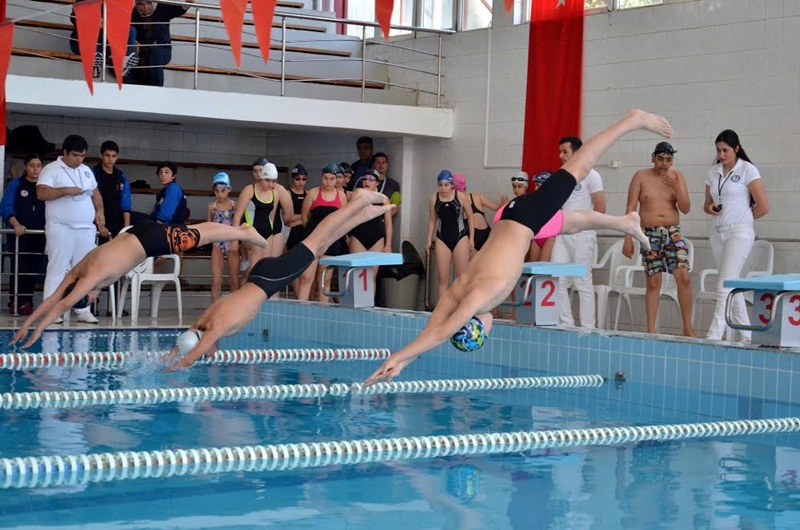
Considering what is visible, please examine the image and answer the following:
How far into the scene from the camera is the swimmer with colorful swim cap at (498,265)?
510 centimetres

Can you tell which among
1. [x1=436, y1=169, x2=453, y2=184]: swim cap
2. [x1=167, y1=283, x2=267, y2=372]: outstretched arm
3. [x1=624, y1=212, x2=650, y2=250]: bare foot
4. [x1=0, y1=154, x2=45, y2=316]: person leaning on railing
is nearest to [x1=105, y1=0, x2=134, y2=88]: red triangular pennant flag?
[x1=167, y1=283, x2=267, y2=372]: outstretched arm

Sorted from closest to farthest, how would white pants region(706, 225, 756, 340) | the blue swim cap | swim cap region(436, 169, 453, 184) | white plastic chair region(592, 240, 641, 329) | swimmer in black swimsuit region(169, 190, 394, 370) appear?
1. the blue swim cap
2. swimmer in black swimsuit region(169, 190, 394, 370)
3. white pants region(706, 225, 756, 340)
4. white plastic chair region(592, 240, 641, 329)
5. swim cap region(436, 169, 453, 184)

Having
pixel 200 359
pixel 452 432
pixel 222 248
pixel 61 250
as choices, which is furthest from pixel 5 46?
A: pixel 222 248

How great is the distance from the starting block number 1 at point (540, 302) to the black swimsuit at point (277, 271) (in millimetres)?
2495

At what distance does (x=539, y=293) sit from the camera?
8.62 meters

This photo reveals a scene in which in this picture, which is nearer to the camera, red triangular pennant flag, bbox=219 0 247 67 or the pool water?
the pool water

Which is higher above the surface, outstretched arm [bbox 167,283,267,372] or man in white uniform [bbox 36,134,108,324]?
man in white uniform [bbox 36,134,108,324]

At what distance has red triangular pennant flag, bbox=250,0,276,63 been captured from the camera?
6.41m

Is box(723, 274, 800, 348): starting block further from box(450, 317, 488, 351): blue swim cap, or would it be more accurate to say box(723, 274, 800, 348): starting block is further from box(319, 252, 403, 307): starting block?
box(319, 252, 403, 307): starting block

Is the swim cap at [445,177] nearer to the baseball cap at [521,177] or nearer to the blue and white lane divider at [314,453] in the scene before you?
the baseball cap at [521,177]

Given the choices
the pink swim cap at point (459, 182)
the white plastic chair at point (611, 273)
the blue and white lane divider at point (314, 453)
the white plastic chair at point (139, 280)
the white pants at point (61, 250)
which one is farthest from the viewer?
the pink swim cap at point (459, 182)

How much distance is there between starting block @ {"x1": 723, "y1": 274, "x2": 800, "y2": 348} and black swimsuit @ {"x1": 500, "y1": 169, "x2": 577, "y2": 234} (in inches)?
65.4

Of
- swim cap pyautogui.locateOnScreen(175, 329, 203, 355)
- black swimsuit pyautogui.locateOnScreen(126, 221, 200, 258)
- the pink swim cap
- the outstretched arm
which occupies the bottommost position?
swim cap pyautogui.locateOnScreen(175, 329, 203, 355)

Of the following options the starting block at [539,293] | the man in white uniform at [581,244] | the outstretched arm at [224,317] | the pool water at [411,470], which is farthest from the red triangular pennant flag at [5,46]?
the man in white uniform at [581,244]
